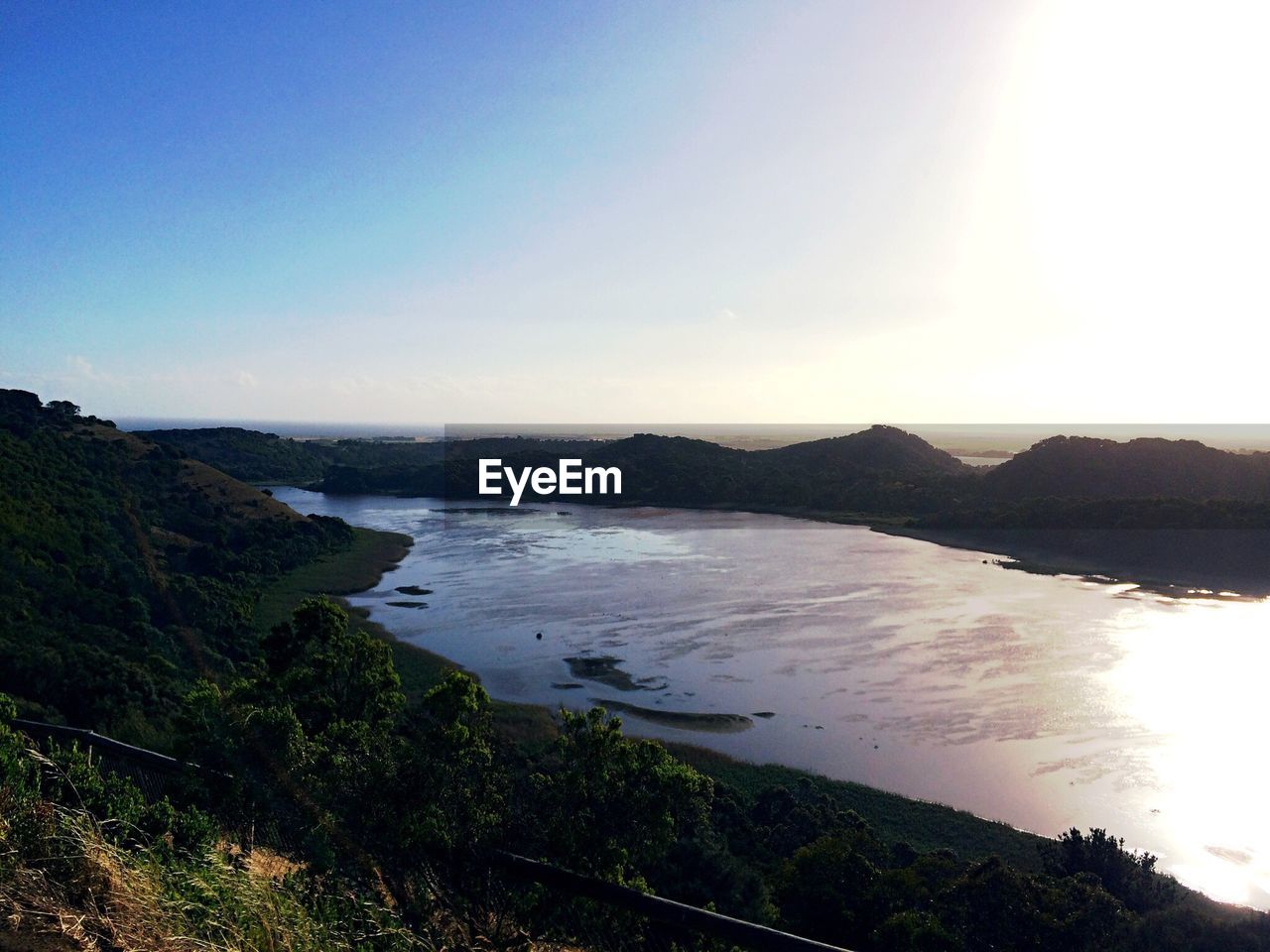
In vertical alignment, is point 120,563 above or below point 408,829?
below

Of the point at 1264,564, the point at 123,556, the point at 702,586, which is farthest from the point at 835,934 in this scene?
the point at 1264,564

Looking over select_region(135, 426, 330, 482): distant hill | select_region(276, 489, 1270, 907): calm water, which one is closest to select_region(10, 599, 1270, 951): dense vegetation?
select_region(276, 489, 1270, 907): calm water

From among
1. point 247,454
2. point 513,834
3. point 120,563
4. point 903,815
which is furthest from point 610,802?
point 247,454

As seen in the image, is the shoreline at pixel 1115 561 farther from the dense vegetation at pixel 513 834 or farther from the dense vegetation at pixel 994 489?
the dense vegetation at pixel 513 834

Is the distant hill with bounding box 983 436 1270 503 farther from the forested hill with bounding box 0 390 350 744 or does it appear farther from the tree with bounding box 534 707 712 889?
the tree with bounding box 534 707 712 889

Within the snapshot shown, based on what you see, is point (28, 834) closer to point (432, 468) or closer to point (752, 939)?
point (752, 939)

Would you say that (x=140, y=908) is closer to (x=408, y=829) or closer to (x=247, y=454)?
(x=408, y=829)

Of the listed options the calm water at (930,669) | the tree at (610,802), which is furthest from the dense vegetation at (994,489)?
the tree at (610,802)
